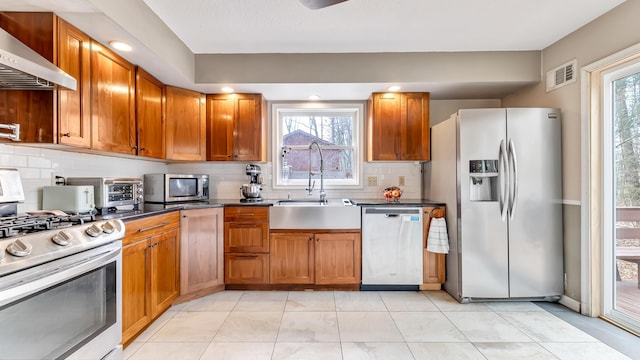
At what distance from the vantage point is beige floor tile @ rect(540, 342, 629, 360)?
198 cm

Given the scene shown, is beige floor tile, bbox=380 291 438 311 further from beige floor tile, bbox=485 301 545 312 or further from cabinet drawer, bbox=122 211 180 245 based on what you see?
cabinet drawer, bbox=122 211 180 245

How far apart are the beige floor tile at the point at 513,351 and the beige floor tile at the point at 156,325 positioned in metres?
2.37

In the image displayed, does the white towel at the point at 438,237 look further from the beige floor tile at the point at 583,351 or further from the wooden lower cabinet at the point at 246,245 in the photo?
the wooden lower cabinet at the point at 246,245

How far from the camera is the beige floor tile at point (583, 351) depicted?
1.98m

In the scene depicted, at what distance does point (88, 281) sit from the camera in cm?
162

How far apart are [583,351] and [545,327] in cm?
34

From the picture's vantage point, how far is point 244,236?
10.5ft

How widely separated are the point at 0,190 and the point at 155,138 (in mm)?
1280

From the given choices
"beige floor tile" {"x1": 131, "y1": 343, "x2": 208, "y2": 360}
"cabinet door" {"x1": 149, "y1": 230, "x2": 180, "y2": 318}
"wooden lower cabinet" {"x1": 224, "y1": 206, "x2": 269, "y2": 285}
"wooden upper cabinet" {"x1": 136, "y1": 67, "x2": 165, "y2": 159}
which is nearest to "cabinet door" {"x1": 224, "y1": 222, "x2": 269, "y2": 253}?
"wooden lower cabinet" {"x1": 224, "y1": 206, "x2": 269, "y2": 285}

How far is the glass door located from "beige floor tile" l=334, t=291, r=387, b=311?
184cm

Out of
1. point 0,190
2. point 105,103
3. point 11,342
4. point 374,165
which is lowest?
point 11,342

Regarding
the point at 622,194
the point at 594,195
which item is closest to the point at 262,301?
the point at 594,195

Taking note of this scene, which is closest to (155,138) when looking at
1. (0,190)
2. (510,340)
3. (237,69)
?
(237,69)

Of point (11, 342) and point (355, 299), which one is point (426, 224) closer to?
point (355, 299)
